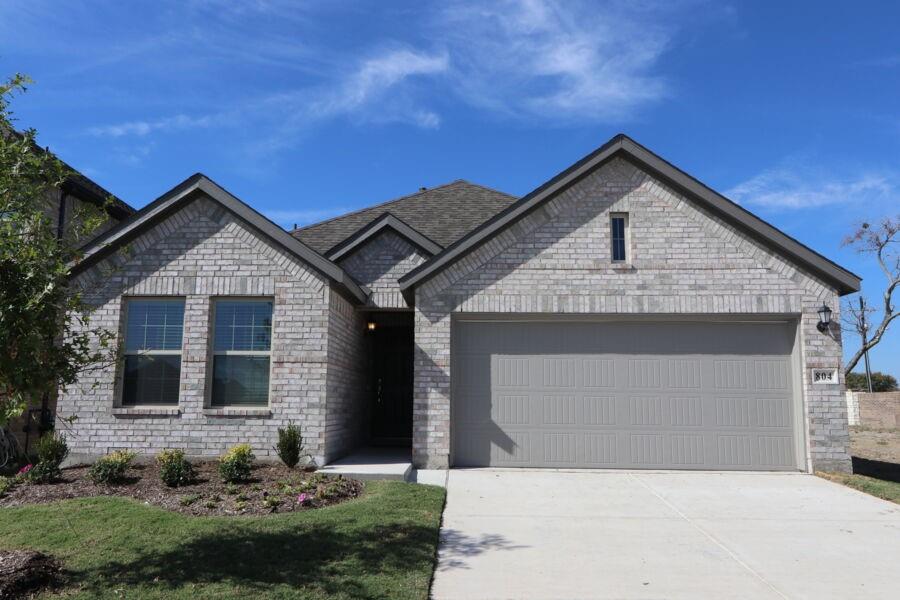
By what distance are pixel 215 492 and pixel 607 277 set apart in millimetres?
7073

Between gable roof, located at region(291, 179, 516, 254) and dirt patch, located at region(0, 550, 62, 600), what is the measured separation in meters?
9.39

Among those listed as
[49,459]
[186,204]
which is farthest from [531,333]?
[49,459]

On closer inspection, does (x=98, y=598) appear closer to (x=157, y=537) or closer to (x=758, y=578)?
(x=157, y=537)

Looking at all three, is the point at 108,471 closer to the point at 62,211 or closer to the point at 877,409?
the point at 62,211

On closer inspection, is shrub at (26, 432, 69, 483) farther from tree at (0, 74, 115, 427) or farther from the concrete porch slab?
tree at (0, 74, 115, 427)

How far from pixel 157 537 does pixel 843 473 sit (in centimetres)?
1027

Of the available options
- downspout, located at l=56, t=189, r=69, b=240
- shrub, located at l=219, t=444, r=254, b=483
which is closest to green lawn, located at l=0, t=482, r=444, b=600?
shrub, located at l=219, t=444, r=254, b=483

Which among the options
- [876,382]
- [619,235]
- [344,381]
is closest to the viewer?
[619,235]

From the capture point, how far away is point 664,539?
6.60m

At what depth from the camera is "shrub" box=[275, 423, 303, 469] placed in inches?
374

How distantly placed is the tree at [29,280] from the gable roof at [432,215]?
911 centimetres

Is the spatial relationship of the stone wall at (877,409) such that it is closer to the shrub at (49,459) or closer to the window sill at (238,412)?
the window sill at (238,412)

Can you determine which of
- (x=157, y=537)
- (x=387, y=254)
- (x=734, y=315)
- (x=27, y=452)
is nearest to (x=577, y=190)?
(x=734, y=315)

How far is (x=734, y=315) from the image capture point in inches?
429
